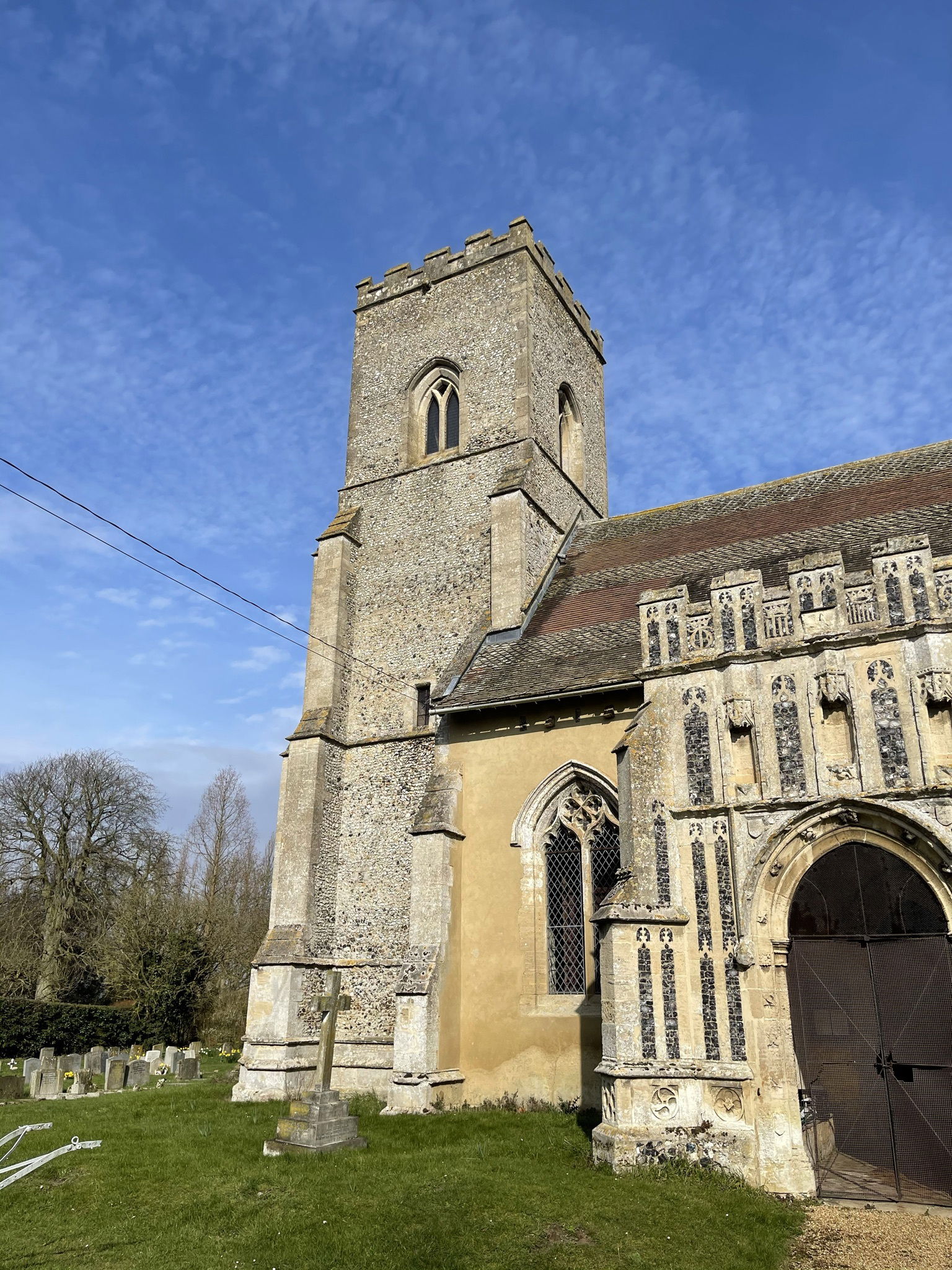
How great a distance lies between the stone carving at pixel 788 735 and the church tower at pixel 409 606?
6216 millimetres

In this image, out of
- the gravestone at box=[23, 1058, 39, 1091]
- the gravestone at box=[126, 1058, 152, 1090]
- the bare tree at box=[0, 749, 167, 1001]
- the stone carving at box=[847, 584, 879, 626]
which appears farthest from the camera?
the bare tree at box=[0, 749, 167, 1001]

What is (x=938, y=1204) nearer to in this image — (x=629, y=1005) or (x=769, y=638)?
(x=629, y=1005)

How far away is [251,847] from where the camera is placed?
146 ft

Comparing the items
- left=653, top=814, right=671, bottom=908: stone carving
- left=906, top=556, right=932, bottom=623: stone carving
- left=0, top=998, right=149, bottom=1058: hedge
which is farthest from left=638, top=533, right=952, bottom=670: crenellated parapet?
left=0, top=998, right=149, bottom=1058: hedge

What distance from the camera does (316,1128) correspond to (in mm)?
9961

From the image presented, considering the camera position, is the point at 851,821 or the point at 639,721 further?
the point at 639,721

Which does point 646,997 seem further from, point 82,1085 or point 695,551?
point 82,1085

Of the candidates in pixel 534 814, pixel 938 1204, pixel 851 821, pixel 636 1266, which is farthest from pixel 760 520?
pixel 636 1266

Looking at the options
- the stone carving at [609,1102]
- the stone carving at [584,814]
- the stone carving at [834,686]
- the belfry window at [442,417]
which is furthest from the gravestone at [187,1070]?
the stone carving at [834,686]

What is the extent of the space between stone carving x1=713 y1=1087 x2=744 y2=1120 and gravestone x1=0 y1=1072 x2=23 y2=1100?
1321cm

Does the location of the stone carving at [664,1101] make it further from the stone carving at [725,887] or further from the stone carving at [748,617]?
the stone carving at [748,617]

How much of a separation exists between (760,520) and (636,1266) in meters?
12.7

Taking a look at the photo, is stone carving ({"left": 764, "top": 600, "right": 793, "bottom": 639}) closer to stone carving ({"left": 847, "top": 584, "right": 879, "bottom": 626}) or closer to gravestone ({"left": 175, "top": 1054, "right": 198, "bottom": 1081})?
stone carving ({"left": 847, "top": 584, "right": 879, "bottom": 626})

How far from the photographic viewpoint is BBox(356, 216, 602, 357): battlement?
21.1 m
